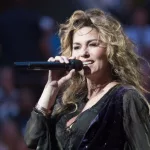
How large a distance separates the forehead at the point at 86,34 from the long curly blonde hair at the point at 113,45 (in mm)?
15

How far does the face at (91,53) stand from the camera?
1.66 m

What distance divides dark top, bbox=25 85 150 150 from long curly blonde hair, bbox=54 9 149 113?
3.0 inches

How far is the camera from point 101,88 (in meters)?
1.74

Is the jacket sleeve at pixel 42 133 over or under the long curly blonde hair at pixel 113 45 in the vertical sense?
under

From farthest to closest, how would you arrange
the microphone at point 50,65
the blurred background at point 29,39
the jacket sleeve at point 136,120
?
the blurred background at point 29,39
the microphone at point 50,65
the jacket sleeve at point 136,120

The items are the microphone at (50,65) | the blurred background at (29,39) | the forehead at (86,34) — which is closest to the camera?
the microphone at (50,65)

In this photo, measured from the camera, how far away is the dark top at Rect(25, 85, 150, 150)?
→ 1509mm

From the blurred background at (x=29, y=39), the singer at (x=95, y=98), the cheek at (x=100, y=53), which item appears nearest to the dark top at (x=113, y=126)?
the singer at (x=95, y=98)

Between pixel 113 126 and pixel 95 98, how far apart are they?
21cm

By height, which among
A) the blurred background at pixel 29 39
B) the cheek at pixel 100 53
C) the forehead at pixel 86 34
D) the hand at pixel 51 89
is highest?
the forehead at pixel 86 34

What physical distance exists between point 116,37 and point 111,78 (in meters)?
0.15

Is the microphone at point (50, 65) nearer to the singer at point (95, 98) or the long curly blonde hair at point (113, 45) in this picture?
the singer at point (95, 98)

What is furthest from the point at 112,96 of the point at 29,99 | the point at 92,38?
the point at 29,99

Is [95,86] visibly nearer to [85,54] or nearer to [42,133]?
[85,54]
